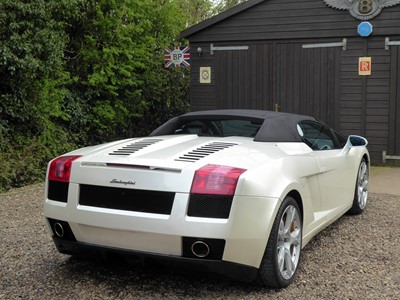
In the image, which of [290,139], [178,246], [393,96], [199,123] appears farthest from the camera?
Result: [393,96]

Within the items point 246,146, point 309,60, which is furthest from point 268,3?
point 246,146

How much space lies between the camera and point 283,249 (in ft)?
11.7

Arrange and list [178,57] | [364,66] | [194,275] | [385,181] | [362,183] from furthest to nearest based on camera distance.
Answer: [178,57] < [364,66] < [385,181] < [362,183] < [194,275]

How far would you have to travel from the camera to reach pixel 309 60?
409 inches

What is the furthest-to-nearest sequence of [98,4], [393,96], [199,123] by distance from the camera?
1. [98,4]
2. [393,96]
3. [199,123]

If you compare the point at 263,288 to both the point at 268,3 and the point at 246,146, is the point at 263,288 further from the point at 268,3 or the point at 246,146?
the point at 268,3

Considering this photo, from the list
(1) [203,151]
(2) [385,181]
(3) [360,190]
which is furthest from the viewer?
(2) [385,181]

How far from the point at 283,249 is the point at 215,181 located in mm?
850

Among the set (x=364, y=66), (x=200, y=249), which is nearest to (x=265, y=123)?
(x=200, y=249)

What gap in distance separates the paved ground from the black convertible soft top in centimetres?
341

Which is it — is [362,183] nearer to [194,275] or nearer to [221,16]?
[194,275]

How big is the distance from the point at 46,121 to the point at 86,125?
2067 millimetres

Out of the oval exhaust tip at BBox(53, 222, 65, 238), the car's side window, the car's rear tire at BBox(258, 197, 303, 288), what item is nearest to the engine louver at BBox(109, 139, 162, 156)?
the oval exhaust tip at BBox(53, 222, 65, 238)

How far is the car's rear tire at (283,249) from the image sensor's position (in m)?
3.35
